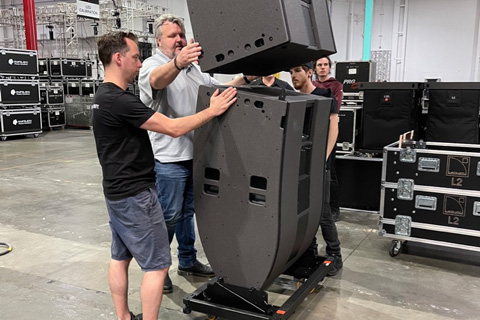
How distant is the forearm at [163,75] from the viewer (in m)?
2.19

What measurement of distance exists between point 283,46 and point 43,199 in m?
4.23

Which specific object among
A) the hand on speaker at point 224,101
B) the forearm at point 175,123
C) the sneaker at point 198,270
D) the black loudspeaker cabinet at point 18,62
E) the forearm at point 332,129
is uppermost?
the black loudspeaker cabinet at point 18,62

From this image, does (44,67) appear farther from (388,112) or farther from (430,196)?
(430,196)

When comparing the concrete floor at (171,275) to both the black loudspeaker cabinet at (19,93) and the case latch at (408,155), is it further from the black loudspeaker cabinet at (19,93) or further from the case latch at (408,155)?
the black loudspeaker cabinet at (19,93)

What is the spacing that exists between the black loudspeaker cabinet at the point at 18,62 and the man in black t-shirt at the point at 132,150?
941 cm

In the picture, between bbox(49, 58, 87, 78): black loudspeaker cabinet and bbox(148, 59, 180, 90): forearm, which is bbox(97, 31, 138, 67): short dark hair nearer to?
bbox(148, 59, 180, 90): forearm

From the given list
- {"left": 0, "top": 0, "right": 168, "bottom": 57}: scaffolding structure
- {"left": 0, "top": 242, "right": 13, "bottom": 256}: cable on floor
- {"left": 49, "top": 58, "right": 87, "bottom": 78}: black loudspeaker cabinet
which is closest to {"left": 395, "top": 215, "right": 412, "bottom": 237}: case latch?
{"left": 0, "top": 242, "right": 13, "bottom": 256}: cable on floor

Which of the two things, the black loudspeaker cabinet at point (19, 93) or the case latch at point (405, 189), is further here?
the black loudspeaker cabinet at point (19, 93)

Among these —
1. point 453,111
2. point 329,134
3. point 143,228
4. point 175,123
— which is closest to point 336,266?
point 329,134

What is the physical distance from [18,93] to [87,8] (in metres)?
3.27

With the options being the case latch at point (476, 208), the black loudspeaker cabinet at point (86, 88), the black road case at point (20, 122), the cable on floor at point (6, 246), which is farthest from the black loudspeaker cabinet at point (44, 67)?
the case latch at point (476, 208)

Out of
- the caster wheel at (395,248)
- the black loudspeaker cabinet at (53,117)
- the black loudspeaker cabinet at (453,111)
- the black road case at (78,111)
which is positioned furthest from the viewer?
the black road case at (78,111)

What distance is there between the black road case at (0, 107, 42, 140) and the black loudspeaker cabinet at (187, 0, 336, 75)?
958 cm

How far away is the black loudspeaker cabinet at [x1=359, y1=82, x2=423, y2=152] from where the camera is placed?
4191 millimetres
